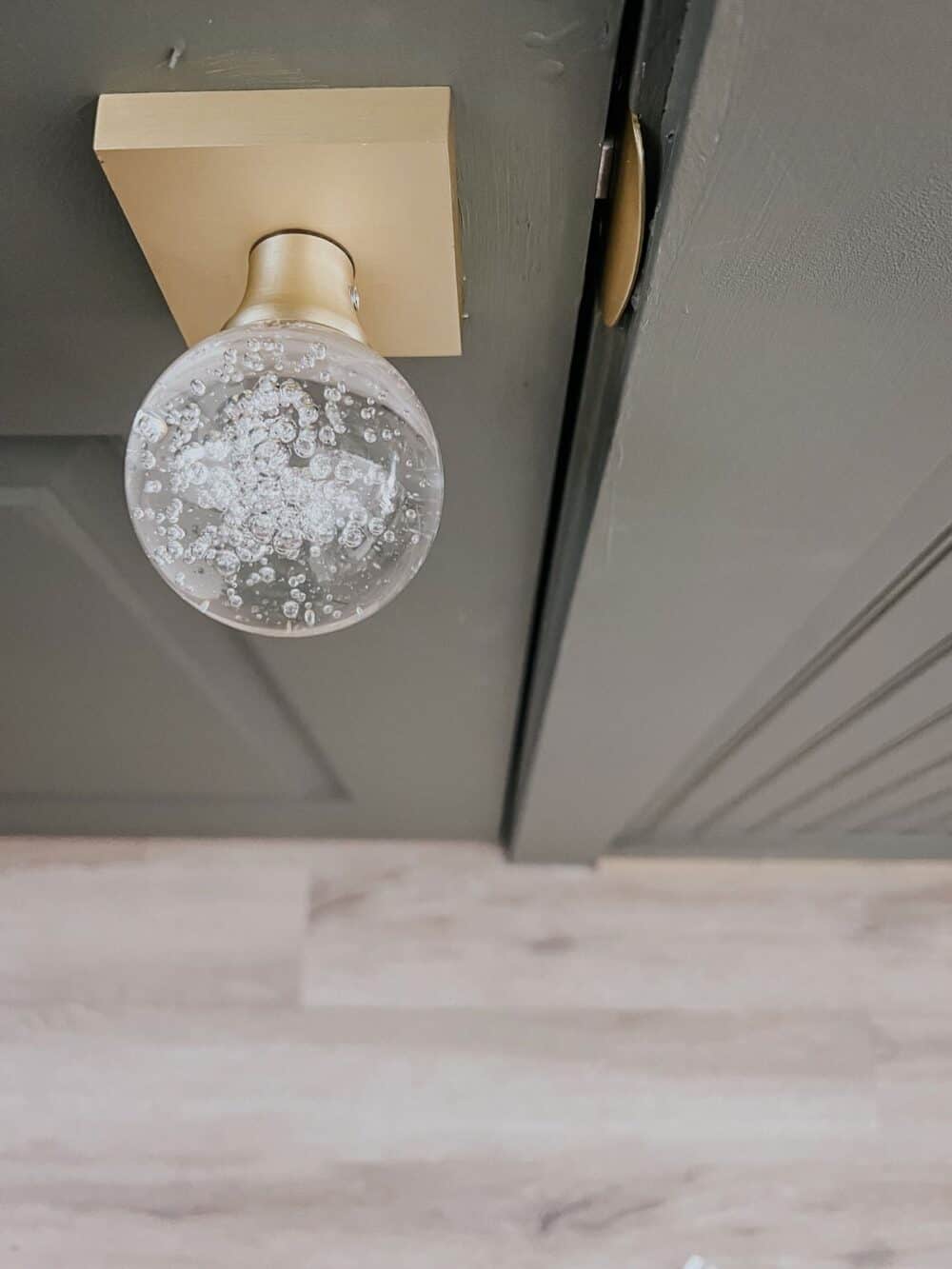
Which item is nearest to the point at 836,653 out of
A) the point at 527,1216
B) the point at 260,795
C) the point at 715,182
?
the point at 715,182

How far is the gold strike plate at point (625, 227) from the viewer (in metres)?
0.25

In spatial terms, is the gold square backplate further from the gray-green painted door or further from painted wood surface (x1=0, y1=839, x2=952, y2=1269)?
painted wood surface (x1=0, y1=839, x2=952, y2=1269)

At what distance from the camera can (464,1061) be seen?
95 cm

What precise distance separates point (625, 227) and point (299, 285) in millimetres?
86

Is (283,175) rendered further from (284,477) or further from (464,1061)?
(464,1061)

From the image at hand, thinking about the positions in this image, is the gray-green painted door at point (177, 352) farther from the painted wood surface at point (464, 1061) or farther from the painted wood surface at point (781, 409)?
the painted wood surface at point (464, 1061)

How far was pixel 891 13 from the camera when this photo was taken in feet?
0.65

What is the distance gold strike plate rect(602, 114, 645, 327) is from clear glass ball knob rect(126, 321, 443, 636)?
0.21 feet

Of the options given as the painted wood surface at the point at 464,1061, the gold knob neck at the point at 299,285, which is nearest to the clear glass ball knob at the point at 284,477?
the gold knob neck at the point at 299,285

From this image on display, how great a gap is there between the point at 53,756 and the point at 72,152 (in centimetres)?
58

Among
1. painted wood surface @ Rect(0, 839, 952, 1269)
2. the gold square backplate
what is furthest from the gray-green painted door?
painted wood surface @ Rect(0, 839, 952, 1269)

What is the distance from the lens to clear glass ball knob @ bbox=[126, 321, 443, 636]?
24 cm

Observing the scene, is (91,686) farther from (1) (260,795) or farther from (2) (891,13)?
(2) (891,13)

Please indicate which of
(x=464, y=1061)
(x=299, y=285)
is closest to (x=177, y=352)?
(x=299, y=285)
